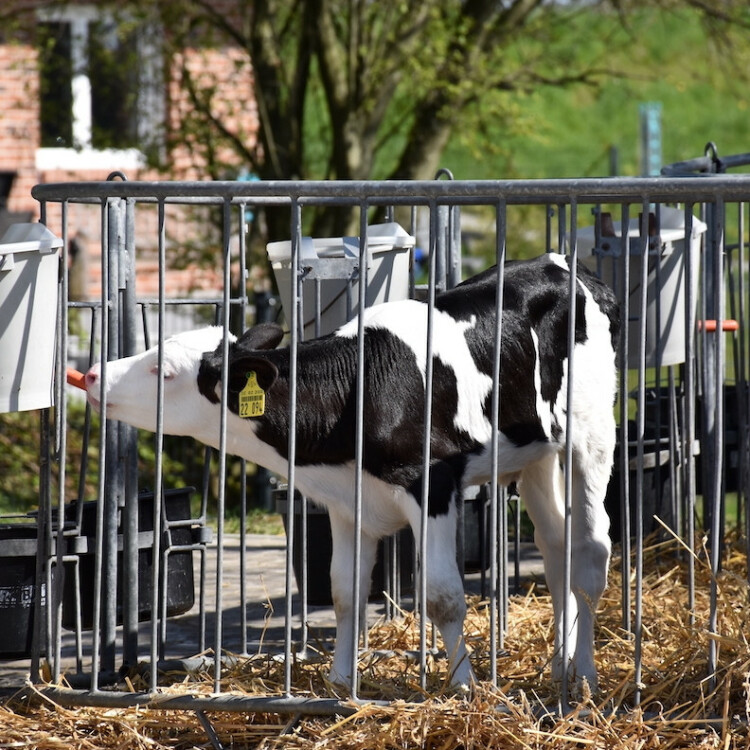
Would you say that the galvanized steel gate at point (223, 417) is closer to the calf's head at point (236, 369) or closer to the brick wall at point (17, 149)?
the calf's head at point (236, 369)

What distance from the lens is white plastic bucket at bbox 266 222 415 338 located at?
516 centimetres

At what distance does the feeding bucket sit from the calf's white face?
0.19 metres

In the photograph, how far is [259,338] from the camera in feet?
14.1

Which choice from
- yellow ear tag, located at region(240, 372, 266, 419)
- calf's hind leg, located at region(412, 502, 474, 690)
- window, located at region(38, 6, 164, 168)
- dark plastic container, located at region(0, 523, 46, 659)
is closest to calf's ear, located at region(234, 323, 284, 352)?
yellow ear tag, located at region(240, 372, 266, 419)

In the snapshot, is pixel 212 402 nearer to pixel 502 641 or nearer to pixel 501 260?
pixel 501 260

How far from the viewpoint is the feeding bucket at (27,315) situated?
4.07 meters

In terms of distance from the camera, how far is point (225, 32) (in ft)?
37.1

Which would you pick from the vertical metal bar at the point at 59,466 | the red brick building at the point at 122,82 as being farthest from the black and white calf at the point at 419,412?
the red brick building at the point at 122,82

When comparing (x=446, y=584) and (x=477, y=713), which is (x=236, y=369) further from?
(x=477, y=713)

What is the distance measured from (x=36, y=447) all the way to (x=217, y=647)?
275 inches

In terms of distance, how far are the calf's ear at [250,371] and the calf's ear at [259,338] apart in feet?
0.57

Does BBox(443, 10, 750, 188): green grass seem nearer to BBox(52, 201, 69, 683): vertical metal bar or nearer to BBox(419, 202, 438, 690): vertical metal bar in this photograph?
BBox(52, 201, 69, 683): vertical metal bar

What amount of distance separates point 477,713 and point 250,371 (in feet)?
4.26

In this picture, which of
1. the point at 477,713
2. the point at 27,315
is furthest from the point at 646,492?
the point at 27,315
